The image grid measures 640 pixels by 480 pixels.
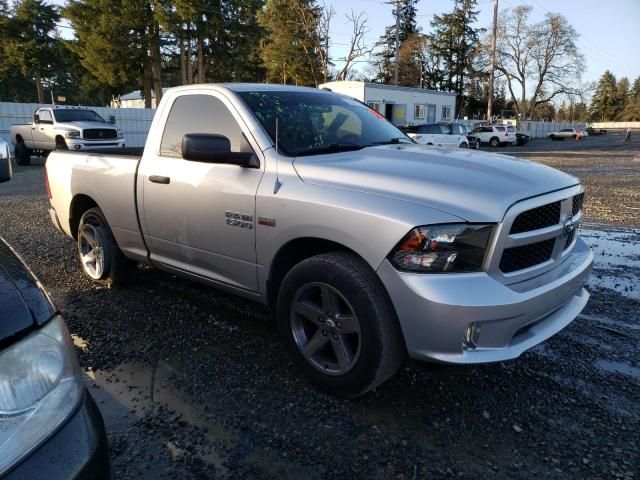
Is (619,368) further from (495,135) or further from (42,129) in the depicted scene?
(495,135)

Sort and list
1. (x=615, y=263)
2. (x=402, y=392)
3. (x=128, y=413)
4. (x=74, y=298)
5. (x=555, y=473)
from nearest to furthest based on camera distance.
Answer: (x=555, y=473) → (x=128, y=413) → (x=402, y=392) → (x=74, y=298) → (x=615, y=263)

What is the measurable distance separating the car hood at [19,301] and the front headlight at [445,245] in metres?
1.57

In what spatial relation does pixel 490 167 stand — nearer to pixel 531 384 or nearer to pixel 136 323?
pixel 531 384

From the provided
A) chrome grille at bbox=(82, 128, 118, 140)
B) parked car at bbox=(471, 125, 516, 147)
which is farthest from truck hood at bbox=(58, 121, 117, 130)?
parked car at bbox=(471, 125, 516, 147)

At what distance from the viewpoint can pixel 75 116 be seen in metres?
17.9

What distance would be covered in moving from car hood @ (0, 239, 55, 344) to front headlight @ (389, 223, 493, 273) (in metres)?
1.57

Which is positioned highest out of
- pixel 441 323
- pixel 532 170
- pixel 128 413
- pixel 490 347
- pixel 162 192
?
pixel 532 170

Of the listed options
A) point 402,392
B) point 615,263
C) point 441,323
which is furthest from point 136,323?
point 615,263

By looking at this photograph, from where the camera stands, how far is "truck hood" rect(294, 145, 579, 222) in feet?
8.02

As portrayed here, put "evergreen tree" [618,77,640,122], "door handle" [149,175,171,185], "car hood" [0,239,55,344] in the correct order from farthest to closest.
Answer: "evergreen tree" [618,77,640,122]
"door handle" [149,175,171,185]
"car hood" [0,239,55,344]

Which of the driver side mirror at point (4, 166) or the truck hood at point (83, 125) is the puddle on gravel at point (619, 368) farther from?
the truck hood at point (83, 125)

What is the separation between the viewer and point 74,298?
4.51m

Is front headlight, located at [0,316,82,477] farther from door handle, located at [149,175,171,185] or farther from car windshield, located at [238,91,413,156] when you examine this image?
A: door handle, located at [149,175,171,185]

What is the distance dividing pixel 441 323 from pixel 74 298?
11.8ft
